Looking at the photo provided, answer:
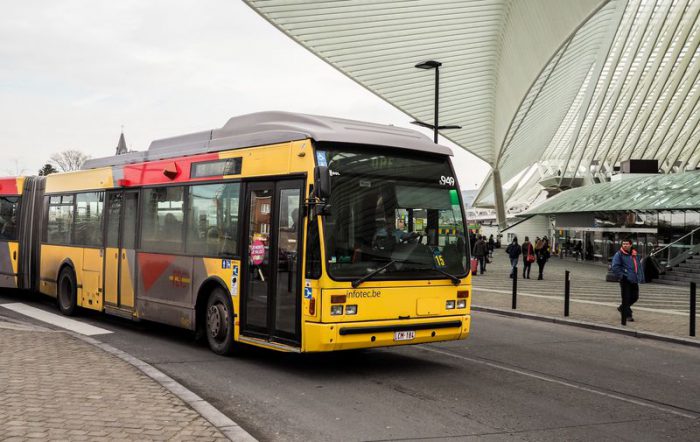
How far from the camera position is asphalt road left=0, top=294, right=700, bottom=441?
6.00 meters

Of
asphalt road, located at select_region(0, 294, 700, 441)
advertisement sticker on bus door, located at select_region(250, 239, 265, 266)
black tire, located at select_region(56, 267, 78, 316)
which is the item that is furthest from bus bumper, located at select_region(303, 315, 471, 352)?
black tire, located at select_region(56, 267, 78, 316)

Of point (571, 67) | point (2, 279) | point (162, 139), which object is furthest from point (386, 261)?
point (571, 67)

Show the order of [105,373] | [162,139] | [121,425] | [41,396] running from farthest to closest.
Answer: [162,139] → [105,373] → [41,396] → [121,425]

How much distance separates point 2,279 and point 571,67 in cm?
4440

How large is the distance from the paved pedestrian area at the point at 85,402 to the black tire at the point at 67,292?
15.6 ft

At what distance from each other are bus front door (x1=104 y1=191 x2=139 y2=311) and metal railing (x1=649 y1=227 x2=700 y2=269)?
21.9 m

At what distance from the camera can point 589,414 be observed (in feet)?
21.6

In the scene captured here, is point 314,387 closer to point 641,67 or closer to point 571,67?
point 641,67

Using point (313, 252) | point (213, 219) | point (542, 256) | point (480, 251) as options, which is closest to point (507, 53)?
point (480, 251)

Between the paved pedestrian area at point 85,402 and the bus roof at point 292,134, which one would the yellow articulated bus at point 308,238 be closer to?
the bus roof at point 292,134

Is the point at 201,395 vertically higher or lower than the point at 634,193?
lower

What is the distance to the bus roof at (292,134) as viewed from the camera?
8.18 m

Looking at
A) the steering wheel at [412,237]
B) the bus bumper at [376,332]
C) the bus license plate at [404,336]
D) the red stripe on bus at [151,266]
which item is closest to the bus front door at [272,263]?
the bus bumper at [376,332]

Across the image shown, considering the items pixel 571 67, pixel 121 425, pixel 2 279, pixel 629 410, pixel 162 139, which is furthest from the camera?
pixel 571 67
